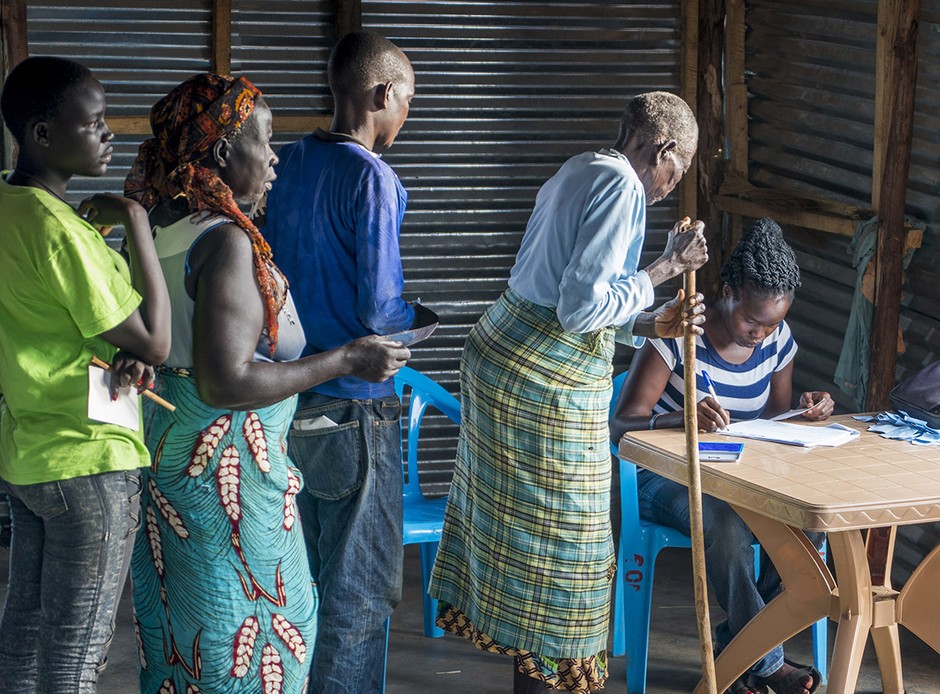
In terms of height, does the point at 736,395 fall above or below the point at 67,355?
below

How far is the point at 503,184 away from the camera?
21.0ft

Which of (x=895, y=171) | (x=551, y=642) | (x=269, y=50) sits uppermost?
(x=269, y=50)

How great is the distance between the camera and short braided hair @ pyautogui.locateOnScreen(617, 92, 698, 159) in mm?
3641

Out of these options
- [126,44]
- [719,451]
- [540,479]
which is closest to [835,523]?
[719,451]

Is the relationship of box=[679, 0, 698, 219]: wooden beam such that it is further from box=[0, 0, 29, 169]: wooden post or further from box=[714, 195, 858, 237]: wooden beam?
box=[0, 0, 29, 169]: wooden post

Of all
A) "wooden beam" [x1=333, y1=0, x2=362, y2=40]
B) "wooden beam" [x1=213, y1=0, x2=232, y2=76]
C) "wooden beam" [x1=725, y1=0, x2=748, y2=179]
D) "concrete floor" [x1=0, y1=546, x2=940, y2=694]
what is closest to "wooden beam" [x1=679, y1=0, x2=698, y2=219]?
"wooden beam" [x1=725, y1=0, x2=748, y2=179]

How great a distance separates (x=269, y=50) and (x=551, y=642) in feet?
11.7

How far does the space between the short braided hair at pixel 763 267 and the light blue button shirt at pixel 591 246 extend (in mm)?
733

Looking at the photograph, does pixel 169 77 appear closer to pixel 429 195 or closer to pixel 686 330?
pixel 429 195

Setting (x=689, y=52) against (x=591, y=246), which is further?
(x=689, y=52)

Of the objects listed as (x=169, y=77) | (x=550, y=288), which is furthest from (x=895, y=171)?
(x=169, y=77)

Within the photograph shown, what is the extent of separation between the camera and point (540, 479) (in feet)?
11.9

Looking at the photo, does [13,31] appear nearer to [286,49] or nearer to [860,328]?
[286,49]

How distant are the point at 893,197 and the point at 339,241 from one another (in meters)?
2.80
